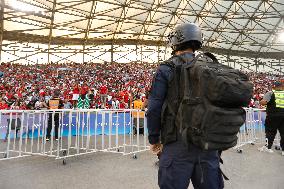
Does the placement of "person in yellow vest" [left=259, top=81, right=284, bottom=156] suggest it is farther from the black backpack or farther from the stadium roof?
the stadium roof

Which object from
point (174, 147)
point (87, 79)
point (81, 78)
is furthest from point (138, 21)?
point (174, 147)

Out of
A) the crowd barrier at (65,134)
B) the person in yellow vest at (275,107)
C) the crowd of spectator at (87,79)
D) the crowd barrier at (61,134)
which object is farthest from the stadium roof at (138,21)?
the person in yellow vest at (275,107)

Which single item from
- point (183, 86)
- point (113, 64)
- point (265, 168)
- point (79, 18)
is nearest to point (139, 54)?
point (113, 64)

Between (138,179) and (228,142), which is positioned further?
(138,179)

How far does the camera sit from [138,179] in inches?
176

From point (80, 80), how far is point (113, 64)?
6967mm

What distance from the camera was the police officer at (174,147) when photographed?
74.7 inches

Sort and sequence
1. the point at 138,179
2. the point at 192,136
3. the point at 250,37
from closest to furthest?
the point at 192,136, the point at 138,179, the point at 250,37

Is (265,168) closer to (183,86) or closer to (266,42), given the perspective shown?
(183,86)

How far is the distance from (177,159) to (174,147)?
8cm

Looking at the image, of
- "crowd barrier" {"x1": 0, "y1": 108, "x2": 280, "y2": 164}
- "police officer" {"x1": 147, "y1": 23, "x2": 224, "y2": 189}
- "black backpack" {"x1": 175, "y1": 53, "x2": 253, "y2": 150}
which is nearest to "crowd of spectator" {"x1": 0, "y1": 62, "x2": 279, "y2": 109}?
"crowd barrier" {"x1": 0, "y1": 108, "x2": 280, "y2": 164}

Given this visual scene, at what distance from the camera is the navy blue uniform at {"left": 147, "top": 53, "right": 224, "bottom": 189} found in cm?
189

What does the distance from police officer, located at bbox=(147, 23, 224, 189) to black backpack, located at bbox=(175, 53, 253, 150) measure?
105 millimetres

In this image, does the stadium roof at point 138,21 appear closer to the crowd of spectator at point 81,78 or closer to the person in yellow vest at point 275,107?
the crowd of spectator at point 81,78
